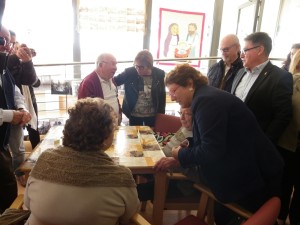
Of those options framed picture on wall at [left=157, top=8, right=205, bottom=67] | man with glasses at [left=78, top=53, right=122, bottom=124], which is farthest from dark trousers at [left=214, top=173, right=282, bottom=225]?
framed picture on wall at [left=157, top=8, right=205, bottom=67]

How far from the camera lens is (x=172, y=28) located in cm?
407

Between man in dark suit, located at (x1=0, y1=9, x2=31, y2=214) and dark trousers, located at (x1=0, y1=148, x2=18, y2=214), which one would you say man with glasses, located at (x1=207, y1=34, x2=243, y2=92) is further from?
dark trousers, located at (x1=0, y1=148, x2=18, y2=214)

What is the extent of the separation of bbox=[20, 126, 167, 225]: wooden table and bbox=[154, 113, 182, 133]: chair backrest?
14.7 inches

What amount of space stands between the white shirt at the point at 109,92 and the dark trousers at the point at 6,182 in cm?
94

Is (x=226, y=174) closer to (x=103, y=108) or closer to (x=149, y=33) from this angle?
(x=103, y=108)

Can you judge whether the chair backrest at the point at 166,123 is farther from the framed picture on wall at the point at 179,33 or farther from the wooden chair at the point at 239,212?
the framed picture on wall at the point at 179,33

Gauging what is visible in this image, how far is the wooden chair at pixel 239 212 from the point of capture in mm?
876

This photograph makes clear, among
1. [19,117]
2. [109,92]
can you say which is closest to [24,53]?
[19,117]

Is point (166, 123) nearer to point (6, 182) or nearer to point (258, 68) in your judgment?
point (258, 68)

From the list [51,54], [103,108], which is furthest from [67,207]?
[51,54]

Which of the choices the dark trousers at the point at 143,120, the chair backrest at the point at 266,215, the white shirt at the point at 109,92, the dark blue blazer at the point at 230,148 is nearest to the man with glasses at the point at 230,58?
the dark trousers at the point at 143,120

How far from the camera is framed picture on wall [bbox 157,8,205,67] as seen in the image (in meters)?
4.02

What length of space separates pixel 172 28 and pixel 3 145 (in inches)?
127

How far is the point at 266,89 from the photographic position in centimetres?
167
